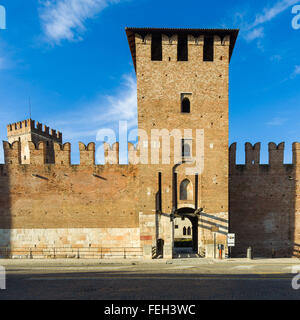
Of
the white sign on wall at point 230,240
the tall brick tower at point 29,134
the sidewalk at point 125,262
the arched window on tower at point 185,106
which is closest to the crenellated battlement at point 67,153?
the arched window on tower at point 185,106

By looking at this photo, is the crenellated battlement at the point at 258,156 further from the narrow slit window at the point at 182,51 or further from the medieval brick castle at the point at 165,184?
the narrow slit window at the point at 182,51

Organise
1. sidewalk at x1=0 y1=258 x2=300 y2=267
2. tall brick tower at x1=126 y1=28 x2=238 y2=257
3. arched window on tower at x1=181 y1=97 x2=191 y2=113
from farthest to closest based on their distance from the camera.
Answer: arched window on tower at x1=181 y1=97 x2=191 y2=113 < tall brick tower at x1=126 y1=28 x2=238 y2=257 < sidewalk at x1=0 y1=258 x2=300 y2=267

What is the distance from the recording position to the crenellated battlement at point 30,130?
32.3 m

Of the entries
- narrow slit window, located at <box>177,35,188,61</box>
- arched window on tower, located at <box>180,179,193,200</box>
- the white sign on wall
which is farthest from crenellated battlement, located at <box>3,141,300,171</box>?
narrow slit window, located at <box>177,35,188,61</box>

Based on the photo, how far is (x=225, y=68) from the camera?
52.2 feet

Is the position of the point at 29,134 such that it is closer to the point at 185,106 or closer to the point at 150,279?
the point at 185,106

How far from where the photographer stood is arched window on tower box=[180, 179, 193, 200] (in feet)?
51.7

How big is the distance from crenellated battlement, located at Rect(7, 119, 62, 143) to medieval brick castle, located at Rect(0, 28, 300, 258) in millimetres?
17413

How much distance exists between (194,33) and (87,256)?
17.9 meters

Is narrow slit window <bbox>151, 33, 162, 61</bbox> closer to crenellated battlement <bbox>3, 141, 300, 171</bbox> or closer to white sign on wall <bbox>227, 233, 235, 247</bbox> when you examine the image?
crenellated battlement <bbox>3, 141, 300, 171</bbox>

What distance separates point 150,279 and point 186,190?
7.06 metres

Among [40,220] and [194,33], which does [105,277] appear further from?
[194,33]

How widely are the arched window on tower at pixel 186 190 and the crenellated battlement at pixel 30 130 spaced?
2614cm

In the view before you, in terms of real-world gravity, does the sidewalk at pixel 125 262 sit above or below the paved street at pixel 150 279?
below
